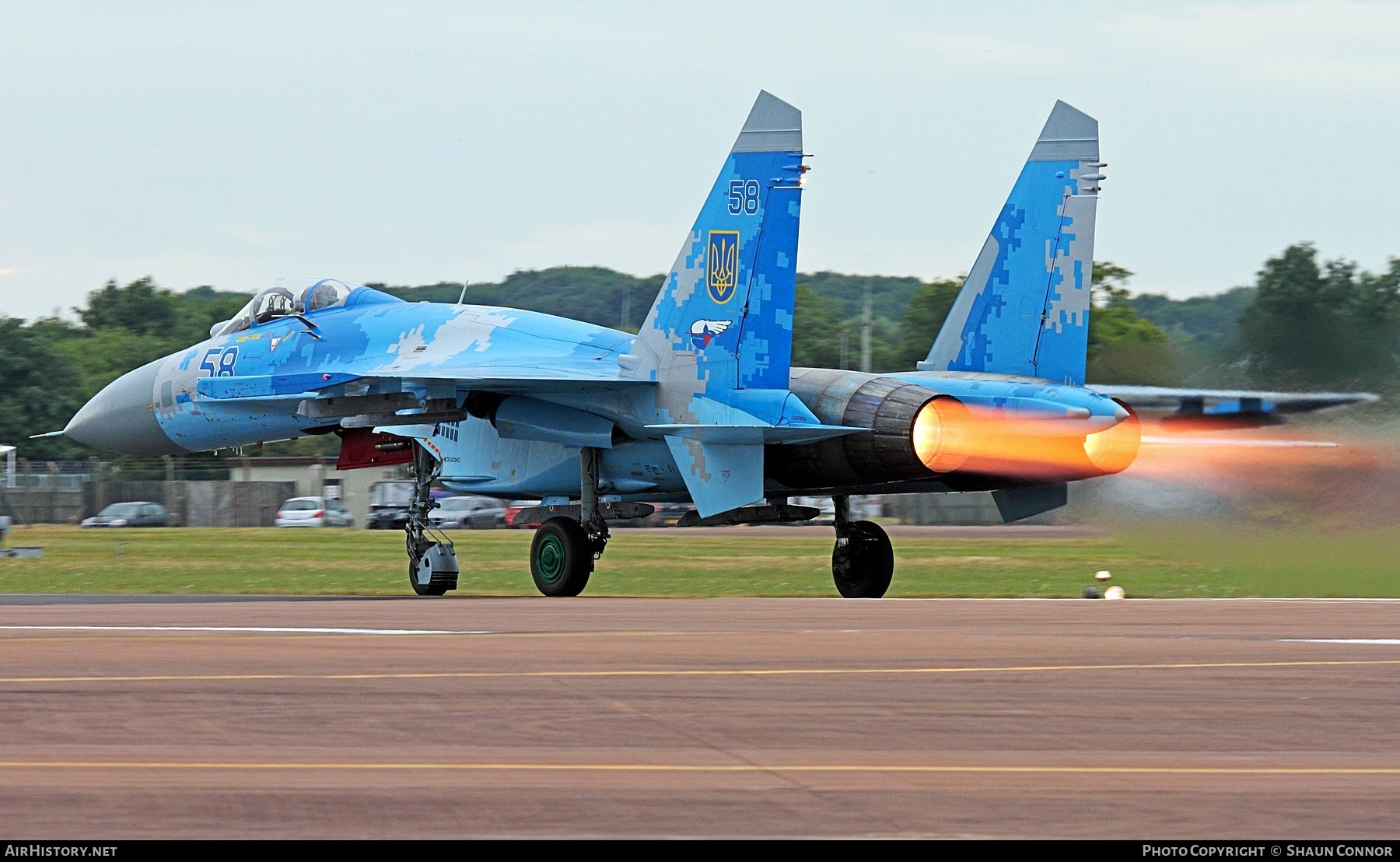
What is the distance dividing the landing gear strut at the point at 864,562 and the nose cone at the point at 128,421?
8.79 metres

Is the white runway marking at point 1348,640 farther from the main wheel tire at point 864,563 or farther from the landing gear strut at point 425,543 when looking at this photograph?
the landing gear strut at point 425,543

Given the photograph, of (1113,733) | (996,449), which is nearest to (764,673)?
(1113,733)

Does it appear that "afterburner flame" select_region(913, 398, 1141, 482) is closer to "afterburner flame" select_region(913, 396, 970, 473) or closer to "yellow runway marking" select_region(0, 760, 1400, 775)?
"afterburner flame" select_region(913, 396, 970, 473)

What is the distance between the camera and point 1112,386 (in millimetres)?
20109

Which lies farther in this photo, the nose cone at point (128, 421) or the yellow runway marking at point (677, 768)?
the nose cone at point (128, 421)

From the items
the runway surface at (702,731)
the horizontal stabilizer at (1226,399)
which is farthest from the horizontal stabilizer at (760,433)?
the runway surface at (702,731)

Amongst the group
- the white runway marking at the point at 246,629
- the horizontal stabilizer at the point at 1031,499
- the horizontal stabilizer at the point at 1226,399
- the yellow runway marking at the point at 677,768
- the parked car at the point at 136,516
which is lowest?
the parked car at the point at 136,516

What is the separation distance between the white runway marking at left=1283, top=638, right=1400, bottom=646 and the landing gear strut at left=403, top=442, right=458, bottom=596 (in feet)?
36.4

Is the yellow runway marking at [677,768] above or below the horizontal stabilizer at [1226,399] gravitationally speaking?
below

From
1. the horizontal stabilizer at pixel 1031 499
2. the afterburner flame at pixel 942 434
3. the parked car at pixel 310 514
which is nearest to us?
the afterburner flame at pixel 942 434

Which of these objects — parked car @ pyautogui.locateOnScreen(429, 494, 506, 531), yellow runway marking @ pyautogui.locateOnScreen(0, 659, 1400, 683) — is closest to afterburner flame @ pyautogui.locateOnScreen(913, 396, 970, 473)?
yellow runway marking @ pyautogui.locateOnScreen(0, 659, 1400, 683)

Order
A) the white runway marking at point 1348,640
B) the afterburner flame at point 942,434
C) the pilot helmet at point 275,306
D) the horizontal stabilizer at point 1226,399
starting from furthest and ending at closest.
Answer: the pilot helmet at point 275,306 < the horizontal stabilizer at point 1226,399 < the afterburner flame at point 942,434 < the white runway marking at point 1348,640

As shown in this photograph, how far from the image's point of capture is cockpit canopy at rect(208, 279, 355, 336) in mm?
21531

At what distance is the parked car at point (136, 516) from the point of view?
5906cm
